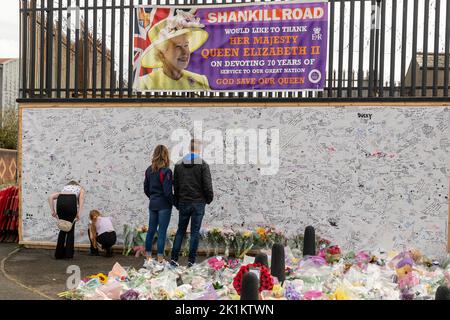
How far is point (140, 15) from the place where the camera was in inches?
347

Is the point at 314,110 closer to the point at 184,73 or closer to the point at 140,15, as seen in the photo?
the point at 184,73

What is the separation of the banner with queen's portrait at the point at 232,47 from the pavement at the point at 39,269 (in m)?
3.03

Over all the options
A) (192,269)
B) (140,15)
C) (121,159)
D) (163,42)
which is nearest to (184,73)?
(163,42)

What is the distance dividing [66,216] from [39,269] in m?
1.04

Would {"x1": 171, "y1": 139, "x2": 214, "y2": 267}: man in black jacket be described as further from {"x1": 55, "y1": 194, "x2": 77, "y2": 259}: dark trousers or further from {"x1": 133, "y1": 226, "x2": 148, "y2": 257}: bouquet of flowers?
{"x1": 55, "y1": 194, "x2": 77, "y2": 259}: dark trousers

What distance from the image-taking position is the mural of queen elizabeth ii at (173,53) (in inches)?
341

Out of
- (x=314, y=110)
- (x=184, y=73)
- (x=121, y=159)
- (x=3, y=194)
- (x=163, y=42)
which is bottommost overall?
(x=3, y=194)

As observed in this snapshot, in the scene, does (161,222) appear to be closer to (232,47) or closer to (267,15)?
(232,47)

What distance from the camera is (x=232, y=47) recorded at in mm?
8547

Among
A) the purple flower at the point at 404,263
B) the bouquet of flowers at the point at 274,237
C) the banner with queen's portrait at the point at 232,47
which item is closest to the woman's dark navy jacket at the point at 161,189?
the bouquet of flowers at the point at 274,237

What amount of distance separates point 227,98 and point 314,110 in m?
1.47

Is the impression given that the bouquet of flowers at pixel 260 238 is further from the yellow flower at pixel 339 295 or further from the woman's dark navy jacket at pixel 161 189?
the yellow flower at pixel 339 295

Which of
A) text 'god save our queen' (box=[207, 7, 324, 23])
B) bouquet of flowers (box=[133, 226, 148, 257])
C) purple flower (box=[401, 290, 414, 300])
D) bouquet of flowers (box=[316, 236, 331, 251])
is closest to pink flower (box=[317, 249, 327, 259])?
bouquet of flowers (box=[316, 236, 331, 251])
